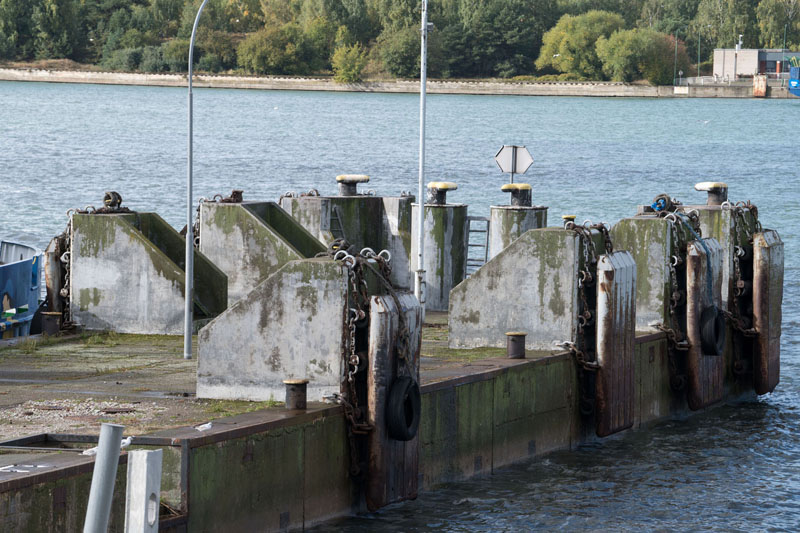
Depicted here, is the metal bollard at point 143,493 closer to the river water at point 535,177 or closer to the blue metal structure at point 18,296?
the river water at point 535,177

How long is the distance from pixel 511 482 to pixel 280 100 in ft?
606

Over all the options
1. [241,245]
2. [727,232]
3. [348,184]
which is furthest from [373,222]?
[727,232]

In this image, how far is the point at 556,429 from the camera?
18.8 m

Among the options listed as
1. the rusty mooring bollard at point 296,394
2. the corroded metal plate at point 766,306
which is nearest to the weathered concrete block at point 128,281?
the rusty mooring bollard at point 296,394

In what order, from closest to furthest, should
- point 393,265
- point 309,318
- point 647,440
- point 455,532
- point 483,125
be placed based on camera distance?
1. point 309,318
2. point 455,532
3. point 647,440
4. point 393,265
5. point 483,125

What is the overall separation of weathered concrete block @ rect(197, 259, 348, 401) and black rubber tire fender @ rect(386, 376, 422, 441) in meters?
0.58

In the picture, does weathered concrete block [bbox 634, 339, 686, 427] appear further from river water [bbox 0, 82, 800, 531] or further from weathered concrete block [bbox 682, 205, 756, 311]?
weathered concrete block [bbox 682, 205, 756, 311]

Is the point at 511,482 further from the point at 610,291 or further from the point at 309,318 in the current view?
the point at 309,318

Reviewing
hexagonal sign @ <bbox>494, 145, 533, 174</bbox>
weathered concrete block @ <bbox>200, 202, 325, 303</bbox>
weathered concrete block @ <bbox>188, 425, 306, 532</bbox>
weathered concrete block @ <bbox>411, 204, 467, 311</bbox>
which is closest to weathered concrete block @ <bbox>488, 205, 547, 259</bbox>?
weathered concrete block @ <bbox>411, 204, 467, 311</bbox>

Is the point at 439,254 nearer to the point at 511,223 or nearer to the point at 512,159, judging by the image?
the point at 511,223

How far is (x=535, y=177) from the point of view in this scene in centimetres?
8262

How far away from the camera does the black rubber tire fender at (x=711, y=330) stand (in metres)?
21.2

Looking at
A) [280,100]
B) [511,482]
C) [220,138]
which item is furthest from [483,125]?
[511,482]

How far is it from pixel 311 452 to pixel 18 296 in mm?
11478
